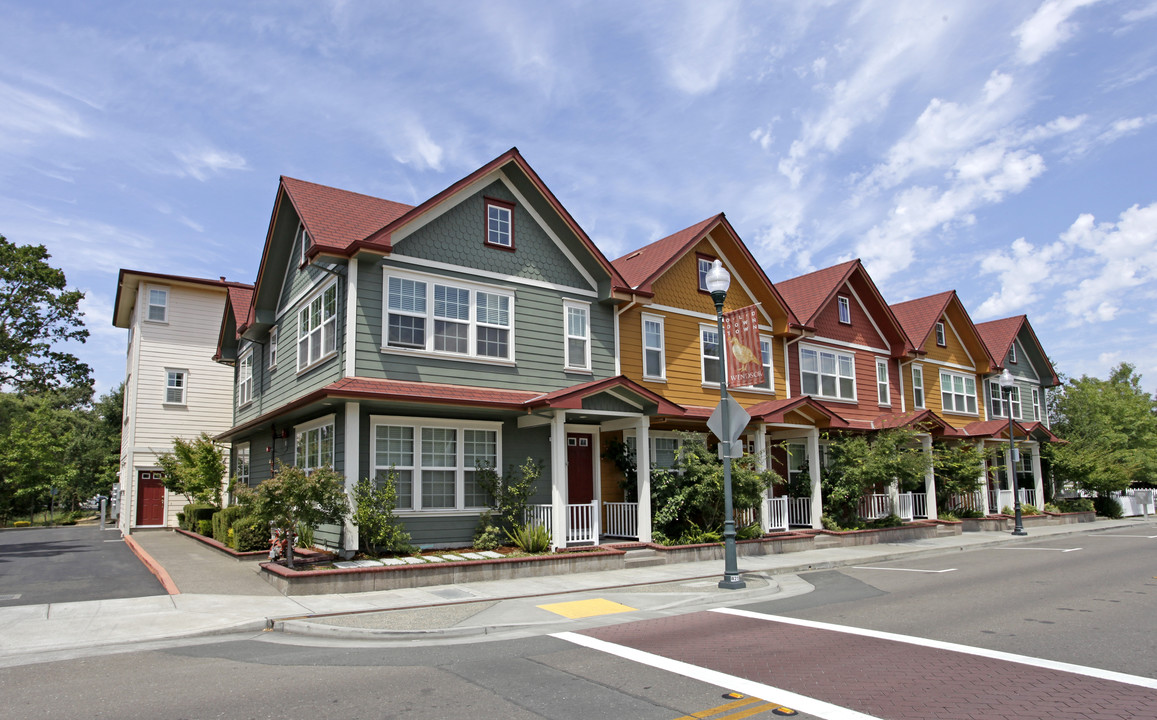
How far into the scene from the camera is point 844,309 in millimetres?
27906

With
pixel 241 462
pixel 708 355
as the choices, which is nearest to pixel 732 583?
pixel 708 355

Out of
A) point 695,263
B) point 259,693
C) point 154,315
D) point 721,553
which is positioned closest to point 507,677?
point 259,693

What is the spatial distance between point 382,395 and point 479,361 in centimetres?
331

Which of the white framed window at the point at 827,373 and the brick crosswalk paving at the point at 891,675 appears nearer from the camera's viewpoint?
the brick crosswalk paving at the point at 891,675

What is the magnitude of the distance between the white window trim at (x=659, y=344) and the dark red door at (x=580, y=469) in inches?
111

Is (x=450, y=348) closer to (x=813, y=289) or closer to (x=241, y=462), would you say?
(x=241, y=462)

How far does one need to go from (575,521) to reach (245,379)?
13.7 meters

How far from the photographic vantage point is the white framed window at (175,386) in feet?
97.8

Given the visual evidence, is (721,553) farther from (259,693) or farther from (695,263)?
(259,693)

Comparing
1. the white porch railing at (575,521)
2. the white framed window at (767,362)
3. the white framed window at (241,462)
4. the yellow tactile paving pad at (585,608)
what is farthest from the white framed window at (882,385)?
the white framed window at (241,462)

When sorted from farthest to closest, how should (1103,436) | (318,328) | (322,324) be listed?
1. (1103,436)
2. (318,328)
3. (322,324)

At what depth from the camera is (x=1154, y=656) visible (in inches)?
328

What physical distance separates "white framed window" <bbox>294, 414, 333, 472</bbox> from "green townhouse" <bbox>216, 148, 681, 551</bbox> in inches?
2.4

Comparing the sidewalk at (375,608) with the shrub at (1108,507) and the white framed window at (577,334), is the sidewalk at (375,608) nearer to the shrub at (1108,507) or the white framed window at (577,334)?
the white framed window at (577,334)
